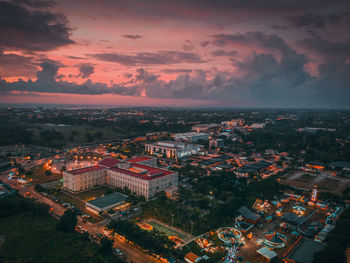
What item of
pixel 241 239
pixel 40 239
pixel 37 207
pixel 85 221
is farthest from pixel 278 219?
pixel 37 207

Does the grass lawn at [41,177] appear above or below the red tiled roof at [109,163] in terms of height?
below

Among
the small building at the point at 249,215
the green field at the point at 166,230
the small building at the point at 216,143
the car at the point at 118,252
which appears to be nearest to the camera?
the car at the point at 118,252

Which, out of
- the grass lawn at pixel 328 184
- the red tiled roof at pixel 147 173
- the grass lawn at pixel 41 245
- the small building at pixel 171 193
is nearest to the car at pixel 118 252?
the grass lawn at pixel 41 245

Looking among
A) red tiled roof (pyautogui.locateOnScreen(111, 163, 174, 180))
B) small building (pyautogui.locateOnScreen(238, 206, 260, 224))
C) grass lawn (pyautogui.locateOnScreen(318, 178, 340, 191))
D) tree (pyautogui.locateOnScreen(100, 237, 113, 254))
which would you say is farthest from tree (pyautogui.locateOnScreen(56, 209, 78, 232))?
grass lawn (pyautogui.locateOnScreen(318, 178, 340, 191))

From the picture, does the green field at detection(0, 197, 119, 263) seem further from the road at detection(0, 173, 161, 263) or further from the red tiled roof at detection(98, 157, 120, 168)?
the red tiled roof at detection(98, 157, 120, 168)

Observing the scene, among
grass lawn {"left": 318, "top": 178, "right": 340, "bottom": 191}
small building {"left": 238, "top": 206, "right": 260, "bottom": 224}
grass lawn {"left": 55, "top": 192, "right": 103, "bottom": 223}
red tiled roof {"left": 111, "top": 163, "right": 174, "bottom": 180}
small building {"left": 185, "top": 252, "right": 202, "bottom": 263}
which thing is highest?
red tiled roof {"left": 111, "top": 163, "right": 174, "bottom": 180}

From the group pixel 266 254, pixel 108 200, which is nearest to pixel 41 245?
pixel 108 200

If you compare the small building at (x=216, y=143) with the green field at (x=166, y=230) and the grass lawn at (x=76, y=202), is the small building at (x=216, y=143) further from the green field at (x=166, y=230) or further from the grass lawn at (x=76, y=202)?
the green field at (x=166, y=230)
